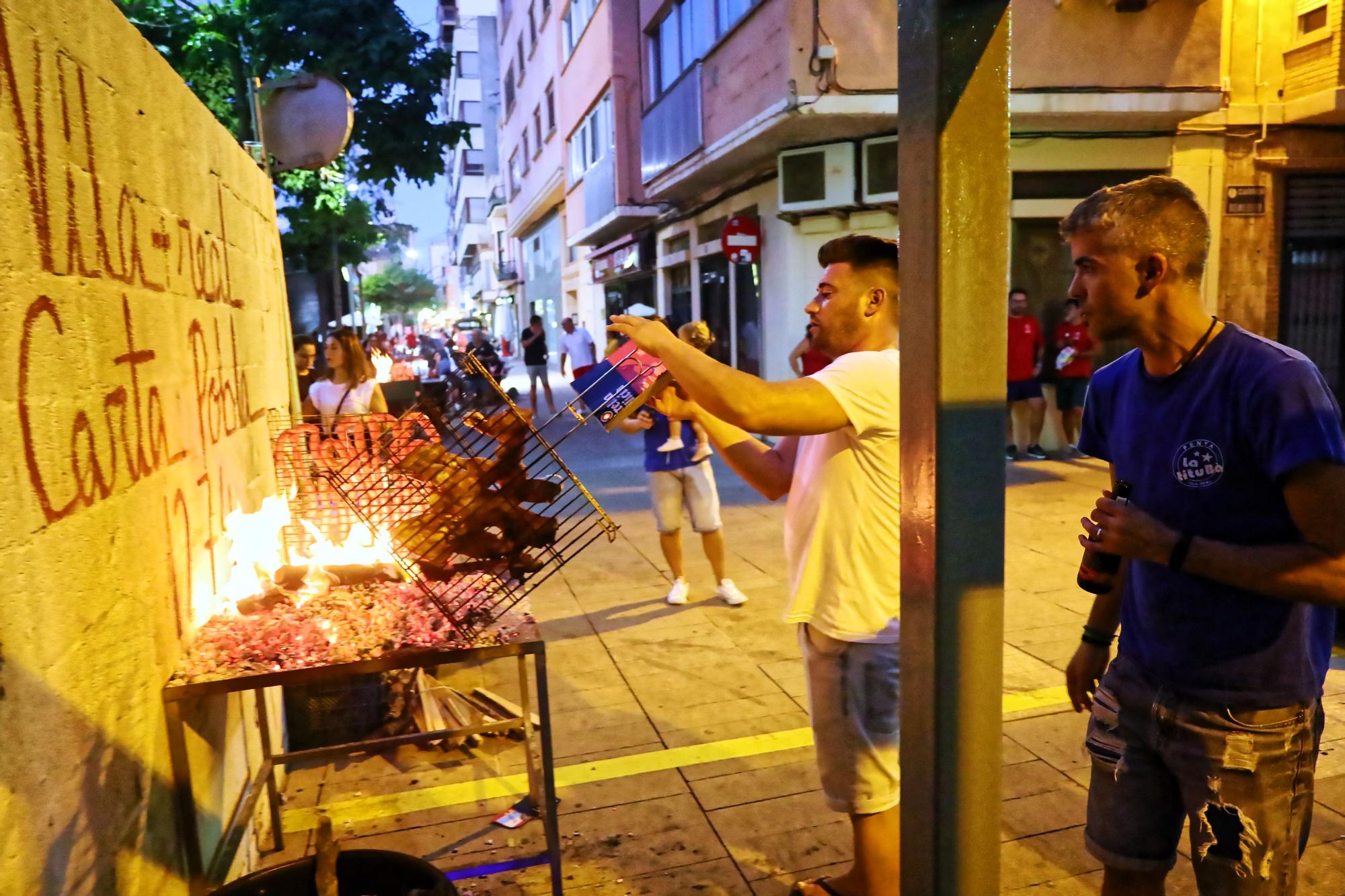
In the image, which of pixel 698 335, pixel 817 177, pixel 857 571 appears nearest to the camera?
pixel 857 571

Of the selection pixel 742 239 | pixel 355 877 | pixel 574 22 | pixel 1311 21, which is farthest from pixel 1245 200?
pixel 574 22

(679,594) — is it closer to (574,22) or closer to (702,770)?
(702,770)

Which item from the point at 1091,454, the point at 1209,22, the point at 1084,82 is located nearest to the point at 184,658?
the point at 1091,454

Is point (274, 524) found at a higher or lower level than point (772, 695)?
higher

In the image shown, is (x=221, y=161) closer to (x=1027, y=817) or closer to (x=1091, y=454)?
(x=1091, y=454)

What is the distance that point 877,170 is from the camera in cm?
1123

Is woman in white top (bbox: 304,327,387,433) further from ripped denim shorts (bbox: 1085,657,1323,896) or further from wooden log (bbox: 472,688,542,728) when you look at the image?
ripped denim shorts (bbox: 1085,657,1323,896)

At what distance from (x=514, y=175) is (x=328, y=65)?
2796 cm

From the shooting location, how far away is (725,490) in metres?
9.94

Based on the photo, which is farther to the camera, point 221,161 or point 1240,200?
point 1240,200

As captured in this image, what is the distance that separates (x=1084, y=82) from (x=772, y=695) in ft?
30.0

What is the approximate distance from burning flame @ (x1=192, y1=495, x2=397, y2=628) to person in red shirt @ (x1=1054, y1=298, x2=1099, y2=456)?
31.0 ft

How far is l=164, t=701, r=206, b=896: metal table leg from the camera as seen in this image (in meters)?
2.38

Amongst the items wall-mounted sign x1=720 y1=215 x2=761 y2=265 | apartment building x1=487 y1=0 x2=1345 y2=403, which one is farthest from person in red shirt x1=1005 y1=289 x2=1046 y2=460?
wall-mounted sign x1=720 y1=215 x2=761 y2=265
